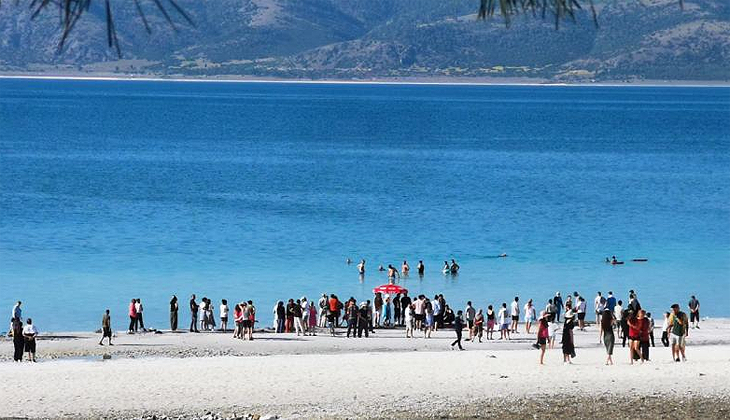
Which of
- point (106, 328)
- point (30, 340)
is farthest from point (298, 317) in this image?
point (30, 340)

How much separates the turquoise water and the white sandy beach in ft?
40.5

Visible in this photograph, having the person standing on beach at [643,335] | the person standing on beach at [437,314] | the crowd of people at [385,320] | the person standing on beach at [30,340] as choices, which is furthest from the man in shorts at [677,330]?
the person standing on beach at [30,340]

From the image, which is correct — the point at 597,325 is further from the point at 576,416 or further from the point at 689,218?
the point at 689,218

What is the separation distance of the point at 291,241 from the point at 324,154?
190ft

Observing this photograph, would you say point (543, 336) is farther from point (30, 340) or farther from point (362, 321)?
point (30, 340)

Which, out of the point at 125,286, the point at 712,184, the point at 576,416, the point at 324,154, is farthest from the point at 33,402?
the point at 324,154

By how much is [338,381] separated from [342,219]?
43.6 meters

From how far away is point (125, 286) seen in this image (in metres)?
45.9

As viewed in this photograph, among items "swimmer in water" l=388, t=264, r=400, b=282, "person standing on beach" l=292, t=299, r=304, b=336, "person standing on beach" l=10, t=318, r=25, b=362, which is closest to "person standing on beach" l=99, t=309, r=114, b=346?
"person standing on beach" l=10, t=318, r=25, b=362

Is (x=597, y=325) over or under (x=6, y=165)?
under

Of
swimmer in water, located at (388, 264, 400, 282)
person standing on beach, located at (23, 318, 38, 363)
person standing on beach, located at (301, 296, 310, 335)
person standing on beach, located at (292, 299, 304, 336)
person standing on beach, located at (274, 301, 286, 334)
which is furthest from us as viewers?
swimmer in water, located at (388, 264, 400, 282)

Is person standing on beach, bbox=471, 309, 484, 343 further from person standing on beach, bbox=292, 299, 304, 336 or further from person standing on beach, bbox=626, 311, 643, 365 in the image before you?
person standing on beach, bbox=626, 311, 643, 365

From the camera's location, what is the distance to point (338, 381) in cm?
2422

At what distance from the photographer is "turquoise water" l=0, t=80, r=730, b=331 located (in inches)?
1834
